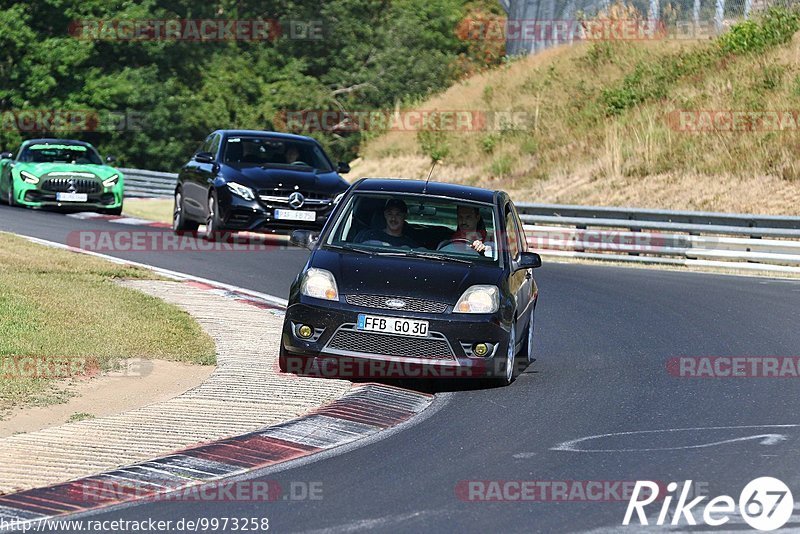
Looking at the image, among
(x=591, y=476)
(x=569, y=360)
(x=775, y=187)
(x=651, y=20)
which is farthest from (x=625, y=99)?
(x=591, y=476)

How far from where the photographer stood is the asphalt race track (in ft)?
22.6

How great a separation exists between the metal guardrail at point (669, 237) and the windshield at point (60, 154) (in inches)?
352

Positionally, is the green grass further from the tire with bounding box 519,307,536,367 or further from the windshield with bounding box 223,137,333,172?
the windshield with bounding box 223,137,333,172

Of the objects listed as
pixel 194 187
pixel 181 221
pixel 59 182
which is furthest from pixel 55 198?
pixel 194 187

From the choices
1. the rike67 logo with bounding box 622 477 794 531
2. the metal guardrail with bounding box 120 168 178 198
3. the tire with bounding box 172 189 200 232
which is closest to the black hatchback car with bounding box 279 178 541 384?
the rike67 logo with bounding box 622 477 794 531

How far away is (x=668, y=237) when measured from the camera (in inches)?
963

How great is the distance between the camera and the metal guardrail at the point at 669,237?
921 inches

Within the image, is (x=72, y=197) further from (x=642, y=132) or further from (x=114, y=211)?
(x=642, y=132)

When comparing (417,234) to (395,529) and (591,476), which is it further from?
(395,529)

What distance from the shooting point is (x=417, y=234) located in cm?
1181

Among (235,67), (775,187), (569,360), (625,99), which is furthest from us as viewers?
(235,67)

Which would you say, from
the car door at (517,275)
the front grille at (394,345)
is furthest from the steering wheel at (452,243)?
the front grille at (394,345)

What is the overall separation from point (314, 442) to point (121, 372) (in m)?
2.80

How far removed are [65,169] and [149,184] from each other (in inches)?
621
